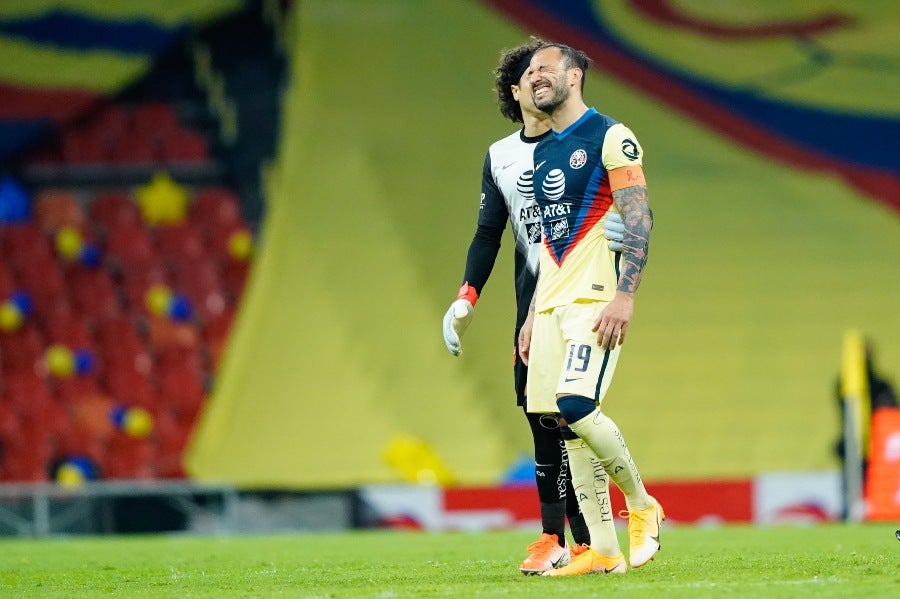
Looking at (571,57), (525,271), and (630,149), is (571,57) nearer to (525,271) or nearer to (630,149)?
(630,149)

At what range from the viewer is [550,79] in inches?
226

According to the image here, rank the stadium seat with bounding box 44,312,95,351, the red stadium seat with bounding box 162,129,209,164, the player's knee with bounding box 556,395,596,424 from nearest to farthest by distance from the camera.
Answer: the player's knee with bounding box 556,395,596,424 → the stadium seat with bounding box 44,312,95,351 → the red stadium seat with bounding box 162,129,209,164

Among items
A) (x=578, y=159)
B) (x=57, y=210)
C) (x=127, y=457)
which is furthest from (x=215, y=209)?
(x=578, y=159)

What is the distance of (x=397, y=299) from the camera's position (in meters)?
15.3

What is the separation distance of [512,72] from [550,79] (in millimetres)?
589

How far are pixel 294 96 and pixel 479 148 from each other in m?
2.02

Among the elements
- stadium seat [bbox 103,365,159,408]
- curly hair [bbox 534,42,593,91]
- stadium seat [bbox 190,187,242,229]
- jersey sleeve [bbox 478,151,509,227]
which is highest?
stadium seat [bbox 190,187,242,229]

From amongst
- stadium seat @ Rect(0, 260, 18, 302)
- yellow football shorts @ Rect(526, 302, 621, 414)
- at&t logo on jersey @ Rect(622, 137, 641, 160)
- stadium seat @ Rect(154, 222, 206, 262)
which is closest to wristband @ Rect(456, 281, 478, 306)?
yellow football shorts @ Rect(526, 302, 621, 414)

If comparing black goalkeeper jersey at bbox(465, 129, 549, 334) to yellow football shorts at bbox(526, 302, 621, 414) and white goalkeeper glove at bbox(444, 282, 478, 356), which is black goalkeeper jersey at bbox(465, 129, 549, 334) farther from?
yellow football shorts at bbox(526, 302, 621, 414)

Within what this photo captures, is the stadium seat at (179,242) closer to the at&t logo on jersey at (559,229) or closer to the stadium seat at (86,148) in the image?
the stadium seat at (86,148)

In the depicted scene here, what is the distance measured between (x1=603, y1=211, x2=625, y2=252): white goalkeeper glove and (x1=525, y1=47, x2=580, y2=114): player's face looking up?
0.49m

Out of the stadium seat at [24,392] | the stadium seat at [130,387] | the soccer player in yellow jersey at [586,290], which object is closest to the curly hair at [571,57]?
the soccer player in yellow jersey at [586,290]

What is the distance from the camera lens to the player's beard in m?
5.73

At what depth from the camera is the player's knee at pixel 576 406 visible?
5.41 metres
